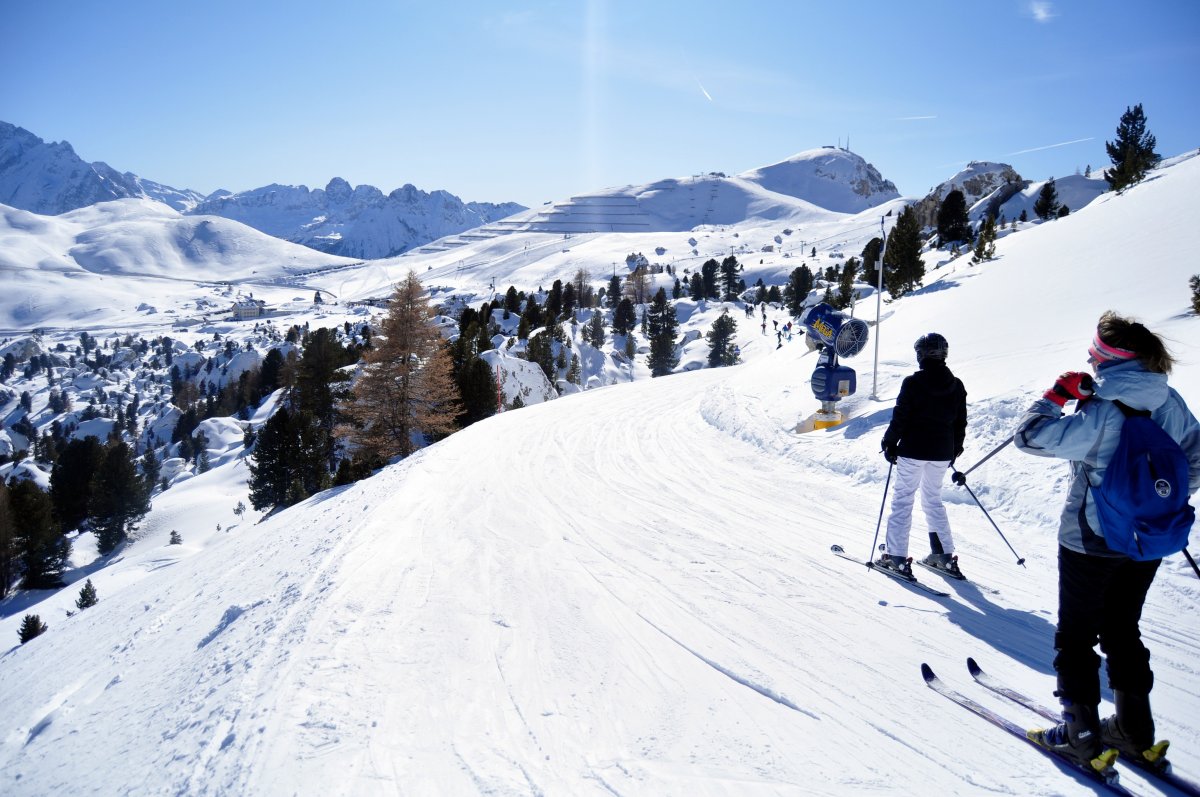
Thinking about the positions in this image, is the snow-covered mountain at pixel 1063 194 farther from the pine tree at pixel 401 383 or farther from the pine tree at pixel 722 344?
the pine tree at pixel 401 383

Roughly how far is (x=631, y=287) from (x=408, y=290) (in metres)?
86.0

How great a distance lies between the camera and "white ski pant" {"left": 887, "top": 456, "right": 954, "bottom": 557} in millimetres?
5469

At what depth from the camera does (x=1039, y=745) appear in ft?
10.6

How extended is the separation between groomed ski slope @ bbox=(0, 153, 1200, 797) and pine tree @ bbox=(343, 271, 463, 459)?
49.7 ft

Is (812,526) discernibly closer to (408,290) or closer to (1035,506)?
(1035,506)

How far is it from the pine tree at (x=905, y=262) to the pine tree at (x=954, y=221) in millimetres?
23971

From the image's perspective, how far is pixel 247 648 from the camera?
4.53 meters

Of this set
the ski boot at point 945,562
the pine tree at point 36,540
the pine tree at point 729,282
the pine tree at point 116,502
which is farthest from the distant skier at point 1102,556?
the pine tree at point 729,282

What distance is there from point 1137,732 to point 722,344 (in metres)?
60.8

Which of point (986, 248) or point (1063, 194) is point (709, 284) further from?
point (986, 248)

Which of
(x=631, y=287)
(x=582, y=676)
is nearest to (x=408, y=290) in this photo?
(x=582, y=676)

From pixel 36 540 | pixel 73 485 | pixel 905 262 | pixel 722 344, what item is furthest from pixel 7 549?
pixel 722 344

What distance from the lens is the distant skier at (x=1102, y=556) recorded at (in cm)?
289

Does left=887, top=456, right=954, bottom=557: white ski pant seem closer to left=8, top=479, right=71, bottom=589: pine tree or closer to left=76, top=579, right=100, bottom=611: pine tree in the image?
left=76, top=579, right=100, bottom=611: pine tree
